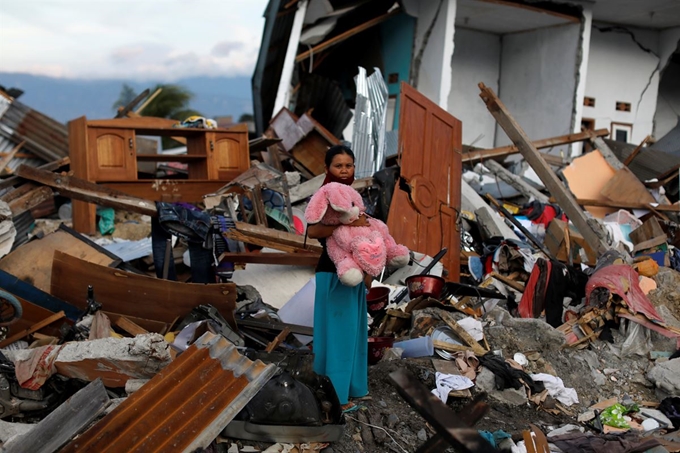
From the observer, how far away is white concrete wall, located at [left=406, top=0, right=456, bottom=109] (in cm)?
1098

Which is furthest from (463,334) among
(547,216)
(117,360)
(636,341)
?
(547,216)

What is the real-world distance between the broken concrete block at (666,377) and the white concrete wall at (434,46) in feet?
22.9

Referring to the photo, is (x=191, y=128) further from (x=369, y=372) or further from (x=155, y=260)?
(x=369, y=372)

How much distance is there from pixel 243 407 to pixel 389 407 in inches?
42.2

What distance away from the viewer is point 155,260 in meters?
5.88

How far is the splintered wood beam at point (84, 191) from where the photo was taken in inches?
209

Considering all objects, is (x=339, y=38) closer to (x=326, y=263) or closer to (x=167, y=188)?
(x=167, y=188)

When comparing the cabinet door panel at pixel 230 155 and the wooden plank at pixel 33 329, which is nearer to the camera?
the wooden plank at pixel 33 329

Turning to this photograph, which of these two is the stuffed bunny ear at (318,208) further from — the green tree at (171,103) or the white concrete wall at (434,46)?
the green tree at (171,103)

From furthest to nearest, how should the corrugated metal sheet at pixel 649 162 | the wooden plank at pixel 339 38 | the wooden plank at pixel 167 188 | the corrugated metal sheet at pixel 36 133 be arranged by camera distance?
the wooden plank at pixel 339 38, the corrugated metal sheet at pixel 36 133, the corrugated metal sheet at pixel 649 162, the wooden plank at pixel 167 188

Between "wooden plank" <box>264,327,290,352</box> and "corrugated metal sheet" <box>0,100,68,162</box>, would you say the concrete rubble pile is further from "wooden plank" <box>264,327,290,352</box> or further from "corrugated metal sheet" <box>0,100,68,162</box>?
"corrugated metal sheet" <box>0,100,68,162</box>

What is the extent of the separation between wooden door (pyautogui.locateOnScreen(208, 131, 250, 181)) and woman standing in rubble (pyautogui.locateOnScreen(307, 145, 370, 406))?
555 cm

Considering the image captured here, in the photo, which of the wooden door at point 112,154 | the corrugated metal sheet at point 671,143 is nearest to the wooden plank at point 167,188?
the wooden door at point 112,154

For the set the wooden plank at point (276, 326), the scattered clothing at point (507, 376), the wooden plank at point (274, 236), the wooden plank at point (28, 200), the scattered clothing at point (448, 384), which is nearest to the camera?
the scattered clothing at point (448, 384)
